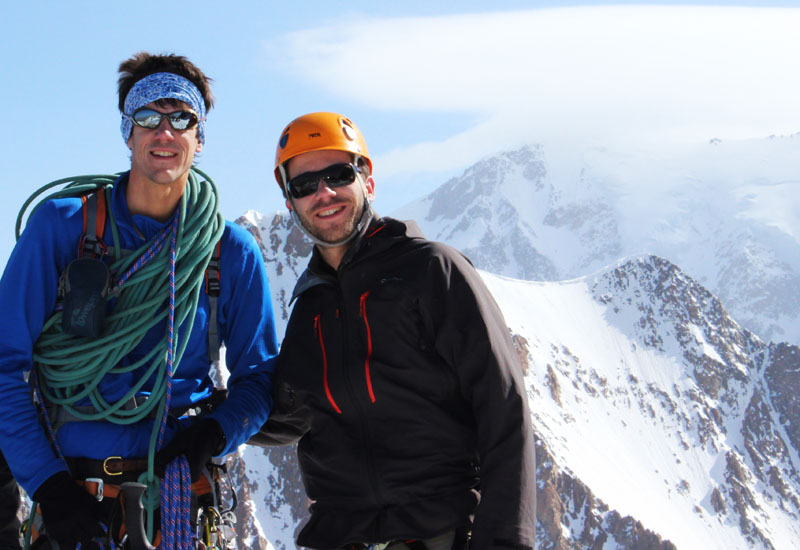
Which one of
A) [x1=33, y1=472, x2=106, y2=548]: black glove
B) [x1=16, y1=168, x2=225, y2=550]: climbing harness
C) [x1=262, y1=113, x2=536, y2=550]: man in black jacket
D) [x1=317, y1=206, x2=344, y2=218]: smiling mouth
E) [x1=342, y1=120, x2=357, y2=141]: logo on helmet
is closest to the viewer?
[x1=262, y1=113, x2=536, y2=550]: man in black jacket

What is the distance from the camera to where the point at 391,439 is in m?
5.23

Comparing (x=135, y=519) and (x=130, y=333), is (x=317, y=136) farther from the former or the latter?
(x=135, y=519)

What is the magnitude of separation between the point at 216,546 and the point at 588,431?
641 ft

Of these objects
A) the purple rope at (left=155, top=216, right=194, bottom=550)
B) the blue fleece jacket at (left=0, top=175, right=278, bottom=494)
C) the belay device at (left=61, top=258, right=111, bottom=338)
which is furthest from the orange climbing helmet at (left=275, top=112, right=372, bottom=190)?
the purple rope at (left=155, top=216, right=194, bottom=550)

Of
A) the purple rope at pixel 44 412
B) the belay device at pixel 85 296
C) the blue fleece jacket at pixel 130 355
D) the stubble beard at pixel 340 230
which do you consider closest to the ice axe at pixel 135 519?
the blue fleece jacket at pixel 130 355

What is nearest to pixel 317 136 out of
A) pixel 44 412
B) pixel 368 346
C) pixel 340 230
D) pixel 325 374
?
pixel 340 230

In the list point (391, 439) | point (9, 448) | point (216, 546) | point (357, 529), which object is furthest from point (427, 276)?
point (9, 448)

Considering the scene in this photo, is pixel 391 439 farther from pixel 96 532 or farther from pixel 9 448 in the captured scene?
pixel 9 448

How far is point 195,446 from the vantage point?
5.45 metres

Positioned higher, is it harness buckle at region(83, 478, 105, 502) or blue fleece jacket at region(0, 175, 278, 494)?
blue fleece jacket at region(0, 175, 278, 494)

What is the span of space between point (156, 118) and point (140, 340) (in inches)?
58.6

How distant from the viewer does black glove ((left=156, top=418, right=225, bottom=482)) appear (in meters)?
5.40

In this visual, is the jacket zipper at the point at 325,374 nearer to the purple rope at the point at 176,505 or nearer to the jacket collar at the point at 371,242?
the jacket collar at the point at 371,242

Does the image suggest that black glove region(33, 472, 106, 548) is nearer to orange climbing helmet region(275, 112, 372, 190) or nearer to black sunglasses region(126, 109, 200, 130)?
black sunglasses region(126, 109, 200, 130)
